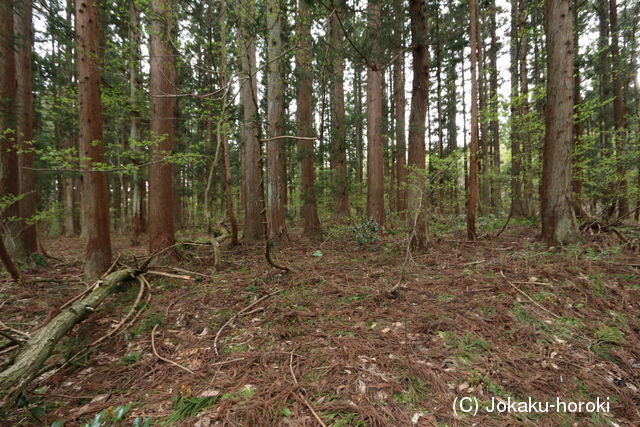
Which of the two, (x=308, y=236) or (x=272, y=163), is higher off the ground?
(x=272, y=163)

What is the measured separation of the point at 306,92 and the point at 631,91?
17.4m

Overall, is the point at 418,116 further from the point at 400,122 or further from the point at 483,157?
the point at 483,157

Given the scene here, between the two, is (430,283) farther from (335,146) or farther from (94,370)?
(335,146)

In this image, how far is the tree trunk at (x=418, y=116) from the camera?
543cm

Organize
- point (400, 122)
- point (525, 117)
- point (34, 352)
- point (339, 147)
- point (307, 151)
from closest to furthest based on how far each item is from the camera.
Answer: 1. point (34, 352)
2. point (307, 151)
3. point (525, 117)
4. point (339, 147)
5. point (400, 122)

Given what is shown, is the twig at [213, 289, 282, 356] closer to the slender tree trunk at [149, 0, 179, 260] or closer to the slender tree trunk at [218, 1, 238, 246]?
the slender tree trunk at [149, 0, 179, 260]

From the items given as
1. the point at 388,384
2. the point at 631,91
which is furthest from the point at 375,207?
the point at 631,91

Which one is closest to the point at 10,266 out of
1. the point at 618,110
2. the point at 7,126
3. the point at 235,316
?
the point at 7,126

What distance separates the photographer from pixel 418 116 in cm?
580

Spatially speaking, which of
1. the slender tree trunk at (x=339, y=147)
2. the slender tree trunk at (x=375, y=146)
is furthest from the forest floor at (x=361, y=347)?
the slender tree trunk at (x=339, y=147)

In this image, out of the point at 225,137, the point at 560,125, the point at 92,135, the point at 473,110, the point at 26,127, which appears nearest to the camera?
the point at 92,135

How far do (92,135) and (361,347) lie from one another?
240 inches

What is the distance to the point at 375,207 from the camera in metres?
9.48

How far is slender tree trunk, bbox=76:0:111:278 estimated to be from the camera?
15.4ft
